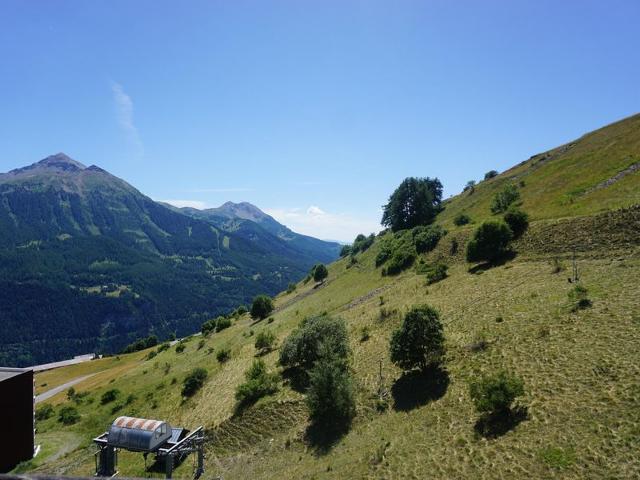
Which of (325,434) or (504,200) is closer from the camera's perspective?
(325,434)

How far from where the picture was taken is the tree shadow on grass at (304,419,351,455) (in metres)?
28.8

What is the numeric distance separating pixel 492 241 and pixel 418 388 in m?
29.2

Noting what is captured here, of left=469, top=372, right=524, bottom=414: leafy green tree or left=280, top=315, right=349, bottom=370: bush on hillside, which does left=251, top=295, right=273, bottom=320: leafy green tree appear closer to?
left=280, top=315, right=349, bottom=370: bush on hillside

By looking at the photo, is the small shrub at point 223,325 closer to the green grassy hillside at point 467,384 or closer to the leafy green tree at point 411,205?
the green grassy hillside at point 467,384

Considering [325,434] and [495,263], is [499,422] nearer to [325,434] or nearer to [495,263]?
[325,434]

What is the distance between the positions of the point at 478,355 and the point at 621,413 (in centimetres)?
1178

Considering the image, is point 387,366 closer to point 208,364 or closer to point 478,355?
point 478,355

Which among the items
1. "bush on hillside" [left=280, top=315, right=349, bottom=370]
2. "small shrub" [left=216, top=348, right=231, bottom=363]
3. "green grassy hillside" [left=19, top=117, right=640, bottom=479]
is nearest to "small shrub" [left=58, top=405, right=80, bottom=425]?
"green grassy hillside" [left=19, top=117, right=640, bottom=479]

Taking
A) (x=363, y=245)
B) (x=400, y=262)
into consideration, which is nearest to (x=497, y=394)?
(x=400, y=262)

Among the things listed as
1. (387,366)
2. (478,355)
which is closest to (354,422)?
(387,366)

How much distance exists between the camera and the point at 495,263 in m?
51.1

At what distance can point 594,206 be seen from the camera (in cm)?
5272

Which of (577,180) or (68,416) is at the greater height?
(577,180)

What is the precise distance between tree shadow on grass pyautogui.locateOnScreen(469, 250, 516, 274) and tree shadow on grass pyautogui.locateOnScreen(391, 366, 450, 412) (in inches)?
883
